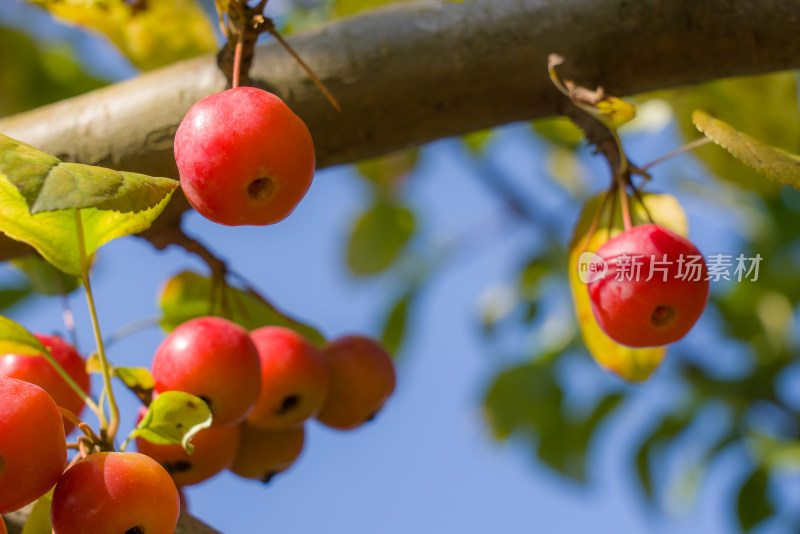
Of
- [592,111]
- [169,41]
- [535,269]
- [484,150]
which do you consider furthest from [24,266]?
[535,269]

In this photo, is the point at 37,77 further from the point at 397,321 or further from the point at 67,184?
the point at 67,184

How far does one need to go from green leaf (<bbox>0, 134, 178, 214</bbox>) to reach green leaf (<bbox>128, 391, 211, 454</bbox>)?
223 millimetres

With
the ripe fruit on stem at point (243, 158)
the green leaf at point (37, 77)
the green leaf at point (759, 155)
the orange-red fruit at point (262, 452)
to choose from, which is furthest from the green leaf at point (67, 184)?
the green leaf at point (37, 77)

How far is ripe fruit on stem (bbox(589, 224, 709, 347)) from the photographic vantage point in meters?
0.93

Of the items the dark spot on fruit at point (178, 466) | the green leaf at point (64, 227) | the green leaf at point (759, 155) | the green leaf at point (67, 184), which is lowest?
the dark spot on fruit at point (178, 466)

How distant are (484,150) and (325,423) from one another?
149cm

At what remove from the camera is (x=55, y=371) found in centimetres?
100

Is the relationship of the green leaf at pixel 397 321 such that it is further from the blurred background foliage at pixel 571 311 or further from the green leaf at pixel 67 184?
the green leaf at pixel 67 184

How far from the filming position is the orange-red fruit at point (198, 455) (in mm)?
941

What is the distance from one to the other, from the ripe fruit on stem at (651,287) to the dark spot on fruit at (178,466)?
504 millimetres

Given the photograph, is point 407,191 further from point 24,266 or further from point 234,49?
point 234,49

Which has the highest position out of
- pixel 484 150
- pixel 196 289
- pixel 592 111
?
pixel 592 111

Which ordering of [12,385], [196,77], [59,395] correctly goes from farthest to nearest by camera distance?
[196,77]
[59,395]
[12,385]

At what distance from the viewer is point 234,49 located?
3.34 feet
